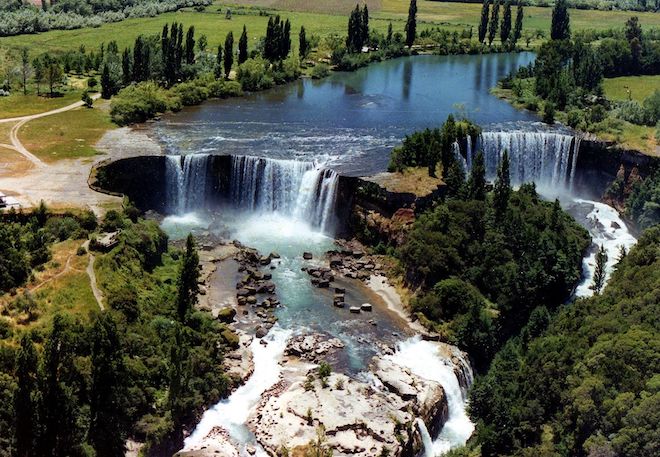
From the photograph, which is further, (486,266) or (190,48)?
(190,48)

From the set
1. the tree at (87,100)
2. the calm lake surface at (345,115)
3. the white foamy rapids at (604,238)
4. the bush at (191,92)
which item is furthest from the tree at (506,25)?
the tree at (87,100)

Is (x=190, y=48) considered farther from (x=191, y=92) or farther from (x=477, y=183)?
(x=477, y=183)

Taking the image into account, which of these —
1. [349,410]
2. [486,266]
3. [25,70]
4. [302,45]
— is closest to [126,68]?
[25,70]

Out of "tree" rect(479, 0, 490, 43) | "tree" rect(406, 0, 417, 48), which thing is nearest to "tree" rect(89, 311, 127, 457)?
"tree" rect(406, 0, 417, 48)

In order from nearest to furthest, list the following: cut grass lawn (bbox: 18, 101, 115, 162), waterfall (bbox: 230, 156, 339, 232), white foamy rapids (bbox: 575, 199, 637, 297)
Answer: white foamy rapids (bbox: 575, 199, 637, 297)
waterfall (bbox: 230, 156, 339, 232)
cut grass lawn (bbox: 18, 101, 115, 162)

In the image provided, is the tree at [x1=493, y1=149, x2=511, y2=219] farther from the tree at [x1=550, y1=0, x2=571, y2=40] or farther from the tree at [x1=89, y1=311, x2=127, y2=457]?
the tree at [x1=550, y1=0, x2=571, y2=40]

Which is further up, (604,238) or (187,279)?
(187,279)

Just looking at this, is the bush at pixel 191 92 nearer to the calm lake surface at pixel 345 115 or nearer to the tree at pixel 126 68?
the calm lake surface at pixel 345 115
